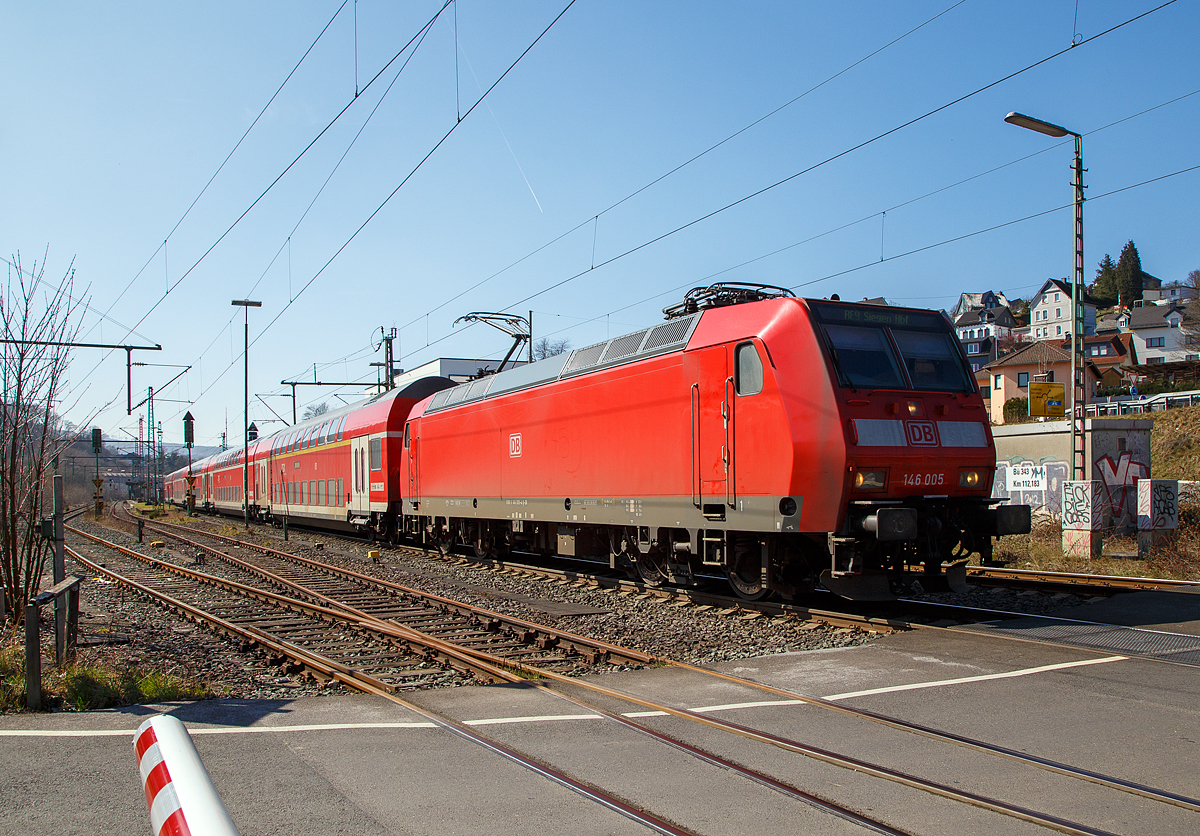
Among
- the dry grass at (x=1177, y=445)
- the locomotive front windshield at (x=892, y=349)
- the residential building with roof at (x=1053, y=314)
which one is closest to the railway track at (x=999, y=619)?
the locomotive front windshield at (x=892, y=349)

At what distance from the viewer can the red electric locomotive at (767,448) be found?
30.1 ft

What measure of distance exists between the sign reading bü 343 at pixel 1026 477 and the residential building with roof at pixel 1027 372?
122 feet

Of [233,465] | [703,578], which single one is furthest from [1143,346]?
[703,578]

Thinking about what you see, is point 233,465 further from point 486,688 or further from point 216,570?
point 486,688

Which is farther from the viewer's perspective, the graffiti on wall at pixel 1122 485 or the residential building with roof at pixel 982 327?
the residential building with roof at pixel 982 327

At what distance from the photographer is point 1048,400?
22.8m

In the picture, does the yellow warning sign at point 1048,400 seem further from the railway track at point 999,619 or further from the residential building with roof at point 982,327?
the residential building with roof at point 982,327

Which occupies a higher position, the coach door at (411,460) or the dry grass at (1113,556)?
the coach door at (411,460)

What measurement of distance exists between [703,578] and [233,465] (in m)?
34.6

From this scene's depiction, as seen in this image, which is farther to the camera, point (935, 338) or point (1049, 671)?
point (935, 338)

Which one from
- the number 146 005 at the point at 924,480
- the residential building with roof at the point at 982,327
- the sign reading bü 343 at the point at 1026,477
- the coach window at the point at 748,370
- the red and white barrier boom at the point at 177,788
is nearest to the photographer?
the red and white barrier boom at the point at 177,788

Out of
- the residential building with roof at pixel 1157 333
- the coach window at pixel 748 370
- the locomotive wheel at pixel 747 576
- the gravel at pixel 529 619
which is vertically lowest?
the gravel at pixel 529 619

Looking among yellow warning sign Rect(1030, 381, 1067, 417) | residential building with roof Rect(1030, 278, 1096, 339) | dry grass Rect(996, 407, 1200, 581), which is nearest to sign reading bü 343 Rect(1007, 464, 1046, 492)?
dry grass Rect(996, 407, 1200, 581)

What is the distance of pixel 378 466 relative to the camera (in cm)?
2291
